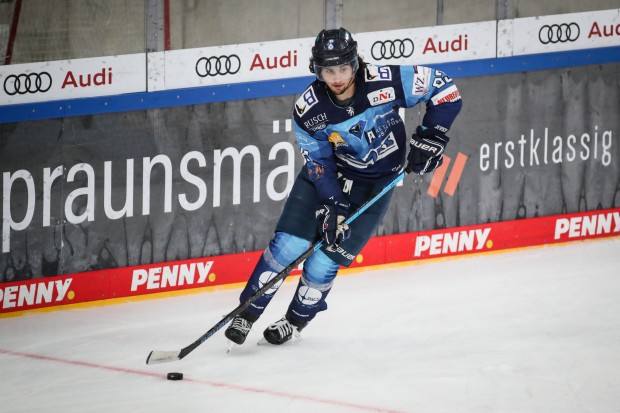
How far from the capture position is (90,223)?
634 centimetres

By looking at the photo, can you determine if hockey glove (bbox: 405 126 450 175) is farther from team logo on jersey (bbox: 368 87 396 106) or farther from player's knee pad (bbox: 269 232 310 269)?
player's knee pad (bbox: 269 232 310 269)

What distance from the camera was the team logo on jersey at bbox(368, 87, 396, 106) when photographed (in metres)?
5.34

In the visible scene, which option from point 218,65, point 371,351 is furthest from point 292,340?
point 218,65

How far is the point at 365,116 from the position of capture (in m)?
5.37

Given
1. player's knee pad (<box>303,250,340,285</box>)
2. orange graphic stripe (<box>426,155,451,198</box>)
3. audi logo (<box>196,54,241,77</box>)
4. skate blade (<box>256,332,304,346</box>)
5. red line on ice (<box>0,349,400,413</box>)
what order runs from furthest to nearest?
orange graphic stripe (<box>426,155,451,198</box>) → audi logo (<box>196,54,241,77</box>) → skate blade (<box>256,332,304,346</box>) → player's knee pad (<box>303,250,340,285</box>) → red line on ice (<box>0,349,400,413</box>)

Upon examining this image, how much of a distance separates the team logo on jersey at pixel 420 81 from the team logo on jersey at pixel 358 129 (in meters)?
0.26

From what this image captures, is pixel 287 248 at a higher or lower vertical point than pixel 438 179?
lower

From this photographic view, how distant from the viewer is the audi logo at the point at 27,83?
6.02 m

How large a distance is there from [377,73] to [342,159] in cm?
44

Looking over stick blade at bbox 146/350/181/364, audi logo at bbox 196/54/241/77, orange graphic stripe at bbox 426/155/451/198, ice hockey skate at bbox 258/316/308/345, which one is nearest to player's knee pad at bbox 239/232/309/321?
ice hockey skate at bbox 258/316/308/345

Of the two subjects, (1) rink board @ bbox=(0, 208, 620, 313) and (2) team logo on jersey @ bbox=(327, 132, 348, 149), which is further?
(1) rink board @ bbox=(0, 208, 620, 313)

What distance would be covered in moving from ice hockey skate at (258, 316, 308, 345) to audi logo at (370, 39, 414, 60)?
1.92 metres

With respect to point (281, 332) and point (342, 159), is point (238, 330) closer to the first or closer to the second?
point (281, 332)

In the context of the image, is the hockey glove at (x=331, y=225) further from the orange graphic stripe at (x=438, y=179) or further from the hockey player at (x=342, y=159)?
the orange graphic stripe at (x=438, y=179)
